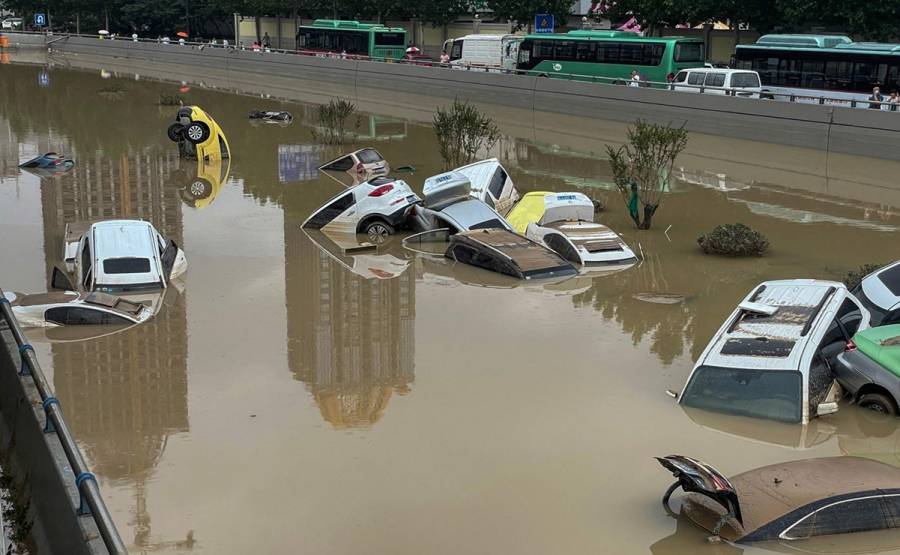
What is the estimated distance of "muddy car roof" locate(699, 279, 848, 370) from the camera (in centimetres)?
1254

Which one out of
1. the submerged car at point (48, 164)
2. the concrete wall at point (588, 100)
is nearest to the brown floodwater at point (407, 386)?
the submerged car at point (48, 164)

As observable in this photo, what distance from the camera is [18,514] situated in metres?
10.4

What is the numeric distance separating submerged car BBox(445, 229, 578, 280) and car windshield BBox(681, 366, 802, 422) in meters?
6.39

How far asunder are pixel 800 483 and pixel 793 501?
28 cm

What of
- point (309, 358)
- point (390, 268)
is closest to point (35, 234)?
point (390, 268)

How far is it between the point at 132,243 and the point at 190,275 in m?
1.57

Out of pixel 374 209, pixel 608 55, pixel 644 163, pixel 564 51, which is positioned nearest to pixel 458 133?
pixel 374 209

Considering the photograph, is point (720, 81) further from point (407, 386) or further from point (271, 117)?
point (407, 386)

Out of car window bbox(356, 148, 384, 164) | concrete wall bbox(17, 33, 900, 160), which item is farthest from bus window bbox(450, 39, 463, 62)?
car window bbox(356, 148, 384, 164)

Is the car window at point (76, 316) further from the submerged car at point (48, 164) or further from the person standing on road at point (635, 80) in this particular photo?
the person standing on road at point (635, 80)

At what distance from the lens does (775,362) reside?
490 inches

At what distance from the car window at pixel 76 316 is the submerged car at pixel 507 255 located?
666 cm

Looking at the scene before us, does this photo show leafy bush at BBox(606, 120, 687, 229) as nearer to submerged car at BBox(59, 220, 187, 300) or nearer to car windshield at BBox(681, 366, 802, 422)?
submerged car at BBox(59, 220, 187, 300)

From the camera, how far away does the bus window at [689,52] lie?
152ft
